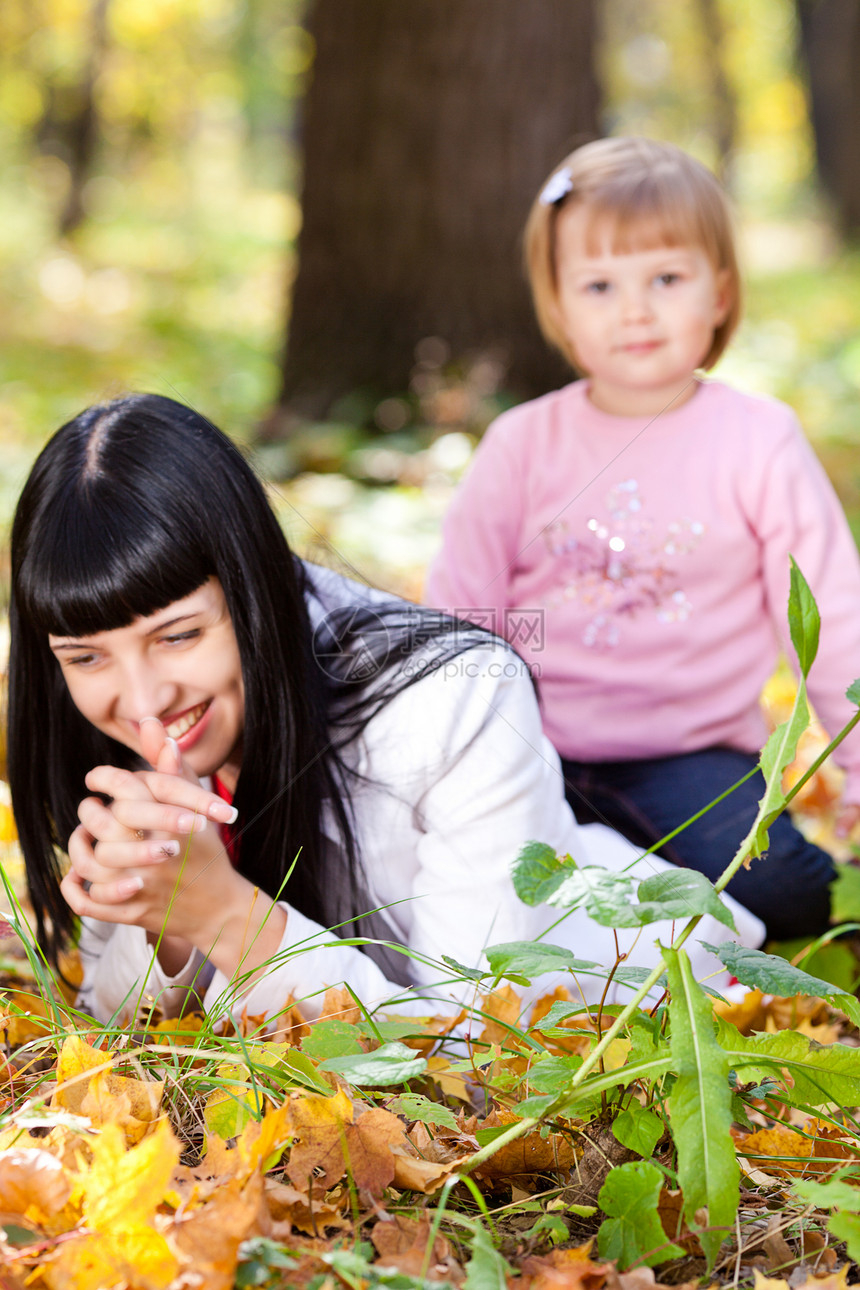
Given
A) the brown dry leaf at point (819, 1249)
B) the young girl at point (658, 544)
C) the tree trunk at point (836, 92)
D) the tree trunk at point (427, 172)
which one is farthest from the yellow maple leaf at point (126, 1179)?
the tree trunk at point (836, 92)

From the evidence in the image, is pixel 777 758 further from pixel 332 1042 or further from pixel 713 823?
pixel 713 823

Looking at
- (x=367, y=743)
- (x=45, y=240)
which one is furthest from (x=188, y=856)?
(x=45, y=240)

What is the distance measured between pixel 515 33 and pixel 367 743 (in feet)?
11.0

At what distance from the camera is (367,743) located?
165 cm

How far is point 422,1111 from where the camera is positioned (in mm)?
1096

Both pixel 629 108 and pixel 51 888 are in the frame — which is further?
pixel 629 108

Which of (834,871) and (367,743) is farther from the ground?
(367,743)

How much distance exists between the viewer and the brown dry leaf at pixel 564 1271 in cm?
90

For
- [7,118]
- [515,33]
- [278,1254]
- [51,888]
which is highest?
[7,118]

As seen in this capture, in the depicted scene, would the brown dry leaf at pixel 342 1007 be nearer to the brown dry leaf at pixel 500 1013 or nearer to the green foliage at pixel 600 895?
the brown dry leaf at pixel 500 1013

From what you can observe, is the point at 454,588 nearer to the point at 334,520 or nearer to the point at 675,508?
the point at 675,508

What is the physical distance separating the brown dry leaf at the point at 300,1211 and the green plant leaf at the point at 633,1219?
0.23m

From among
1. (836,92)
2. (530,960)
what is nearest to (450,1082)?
(530,960)

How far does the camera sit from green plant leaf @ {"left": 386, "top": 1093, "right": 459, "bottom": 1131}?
1.09 metres
